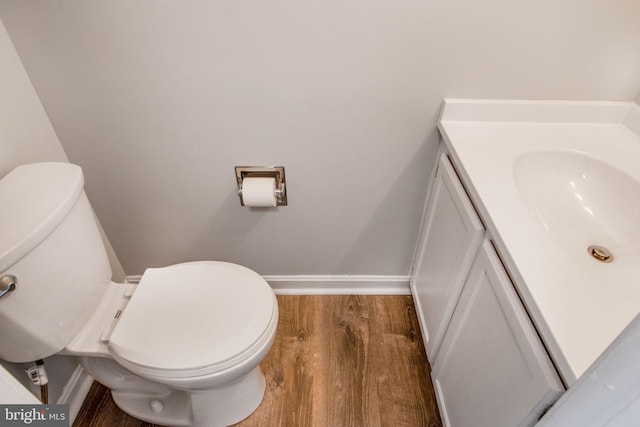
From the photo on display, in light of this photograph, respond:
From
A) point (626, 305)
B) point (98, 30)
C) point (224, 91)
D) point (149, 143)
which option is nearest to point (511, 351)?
point (626, 305)

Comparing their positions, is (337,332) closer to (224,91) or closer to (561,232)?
(561,232)

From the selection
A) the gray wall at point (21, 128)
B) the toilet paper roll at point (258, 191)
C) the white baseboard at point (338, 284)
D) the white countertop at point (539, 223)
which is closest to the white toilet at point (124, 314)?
the gray wall at point (21, 128)

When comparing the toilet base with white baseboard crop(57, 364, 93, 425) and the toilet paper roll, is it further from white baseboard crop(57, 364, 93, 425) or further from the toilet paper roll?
the toilet paper roll

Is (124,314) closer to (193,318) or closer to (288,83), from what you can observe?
(193,318)

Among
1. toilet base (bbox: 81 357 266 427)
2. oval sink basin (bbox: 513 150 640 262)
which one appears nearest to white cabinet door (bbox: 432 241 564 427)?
oval sink basin (bbox: 513 150 640 262)

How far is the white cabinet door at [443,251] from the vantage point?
98 centimetres

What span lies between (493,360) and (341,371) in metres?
0.71

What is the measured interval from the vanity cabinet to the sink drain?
0.27m

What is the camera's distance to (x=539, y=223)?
855 millimetres

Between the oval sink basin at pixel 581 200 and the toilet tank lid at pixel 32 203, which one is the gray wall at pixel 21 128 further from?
the oval sink basin at pixel 581 200

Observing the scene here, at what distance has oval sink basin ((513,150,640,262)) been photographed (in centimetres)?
92

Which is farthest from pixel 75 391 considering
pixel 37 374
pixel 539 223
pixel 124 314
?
pixel 539 223

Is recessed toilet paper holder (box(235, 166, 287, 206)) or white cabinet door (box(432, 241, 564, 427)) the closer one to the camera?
white cabinet door (box(432, 241, 564, 427))

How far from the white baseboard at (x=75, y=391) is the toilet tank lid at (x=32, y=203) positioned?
716mm
